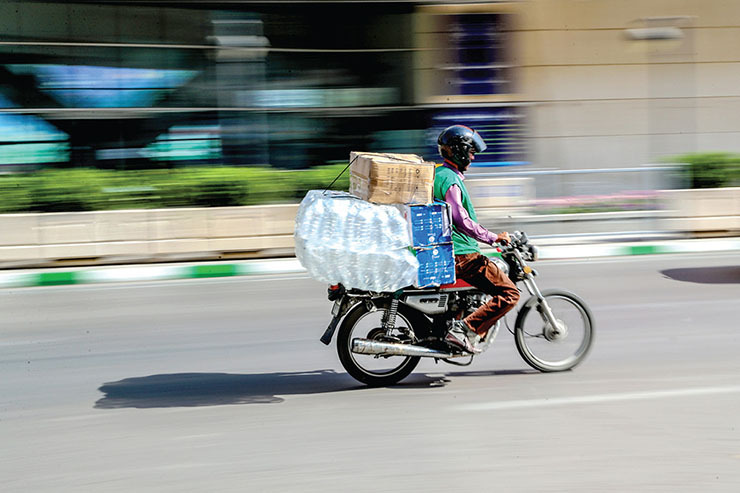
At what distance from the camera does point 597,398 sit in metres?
5.94

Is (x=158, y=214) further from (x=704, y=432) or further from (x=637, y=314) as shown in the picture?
(x=704, y=432)

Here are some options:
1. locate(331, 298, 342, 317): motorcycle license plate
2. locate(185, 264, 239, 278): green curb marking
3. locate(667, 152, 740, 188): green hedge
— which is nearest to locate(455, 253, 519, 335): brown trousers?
locate(331, 298, 342, 317): motorcycle license plate

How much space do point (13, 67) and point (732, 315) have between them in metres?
12.0

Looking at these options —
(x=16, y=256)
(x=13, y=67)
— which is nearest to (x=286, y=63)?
(x=13, y=67)

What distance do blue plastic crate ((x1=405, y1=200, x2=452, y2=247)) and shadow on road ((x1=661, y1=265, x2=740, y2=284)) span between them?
5709mm

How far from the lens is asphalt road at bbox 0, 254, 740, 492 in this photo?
4652 mm

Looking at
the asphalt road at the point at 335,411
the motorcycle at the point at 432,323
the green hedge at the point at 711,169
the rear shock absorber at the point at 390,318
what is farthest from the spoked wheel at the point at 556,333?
the green hedge at the point at 711,169

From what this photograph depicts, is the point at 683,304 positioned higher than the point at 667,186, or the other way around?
the point at 667,186

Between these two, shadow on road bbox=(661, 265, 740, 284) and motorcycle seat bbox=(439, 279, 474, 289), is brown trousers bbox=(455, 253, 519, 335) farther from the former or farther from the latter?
A: shadow on road bbox=(661, 265, 740, 284)

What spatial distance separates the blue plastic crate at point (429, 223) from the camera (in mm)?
5965

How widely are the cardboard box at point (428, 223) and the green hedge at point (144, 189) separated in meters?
8.00

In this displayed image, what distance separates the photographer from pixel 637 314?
8.97 meters

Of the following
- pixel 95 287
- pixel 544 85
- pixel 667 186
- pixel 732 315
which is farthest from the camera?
pixel 544 85

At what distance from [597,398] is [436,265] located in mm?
1317
